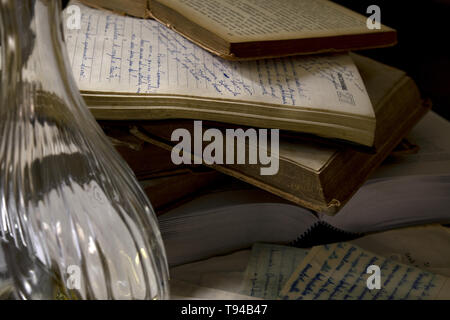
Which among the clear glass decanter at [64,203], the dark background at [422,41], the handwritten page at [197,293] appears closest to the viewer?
the clear glass decanter at [64,203]

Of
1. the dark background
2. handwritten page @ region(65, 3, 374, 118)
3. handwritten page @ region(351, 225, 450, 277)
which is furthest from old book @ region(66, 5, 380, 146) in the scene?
the dark background

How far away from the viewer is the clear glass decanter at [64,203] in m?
0.38

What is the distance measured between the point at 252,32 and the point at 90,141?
24cm

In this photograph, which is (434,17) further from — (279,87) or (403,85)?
(279,87)

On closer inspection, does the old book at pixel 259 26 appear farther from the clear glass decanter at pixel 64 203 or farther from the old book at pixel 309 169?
the clear glass decanter at pixel 64 203

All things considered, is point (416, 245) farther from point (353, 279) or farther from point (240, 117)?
point (240, 117)

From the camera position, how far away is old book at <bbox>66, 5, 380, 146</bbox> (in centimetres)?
51

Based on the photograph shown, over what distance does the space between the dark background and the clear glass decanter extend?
2.23 ft

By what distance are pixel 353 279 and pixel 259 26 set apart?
0.89 feet

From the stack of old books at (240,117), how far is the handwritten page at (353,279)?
1.8 inches

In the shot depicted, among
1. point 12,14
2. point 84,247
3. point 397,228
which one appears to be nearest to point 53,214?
point 84,247

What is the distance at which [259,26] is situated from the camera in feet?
1.95

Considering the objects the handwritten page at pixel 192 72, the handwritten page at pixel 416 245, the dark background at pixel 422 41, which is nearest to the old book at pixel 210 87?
the handwritten page at pixel 192 72

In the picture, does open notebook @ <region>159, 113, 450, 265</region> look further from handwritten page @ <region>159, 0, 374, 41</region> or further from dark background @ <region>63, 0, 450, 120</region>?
dark background @ <region>63, 0, 450, 120</region>
